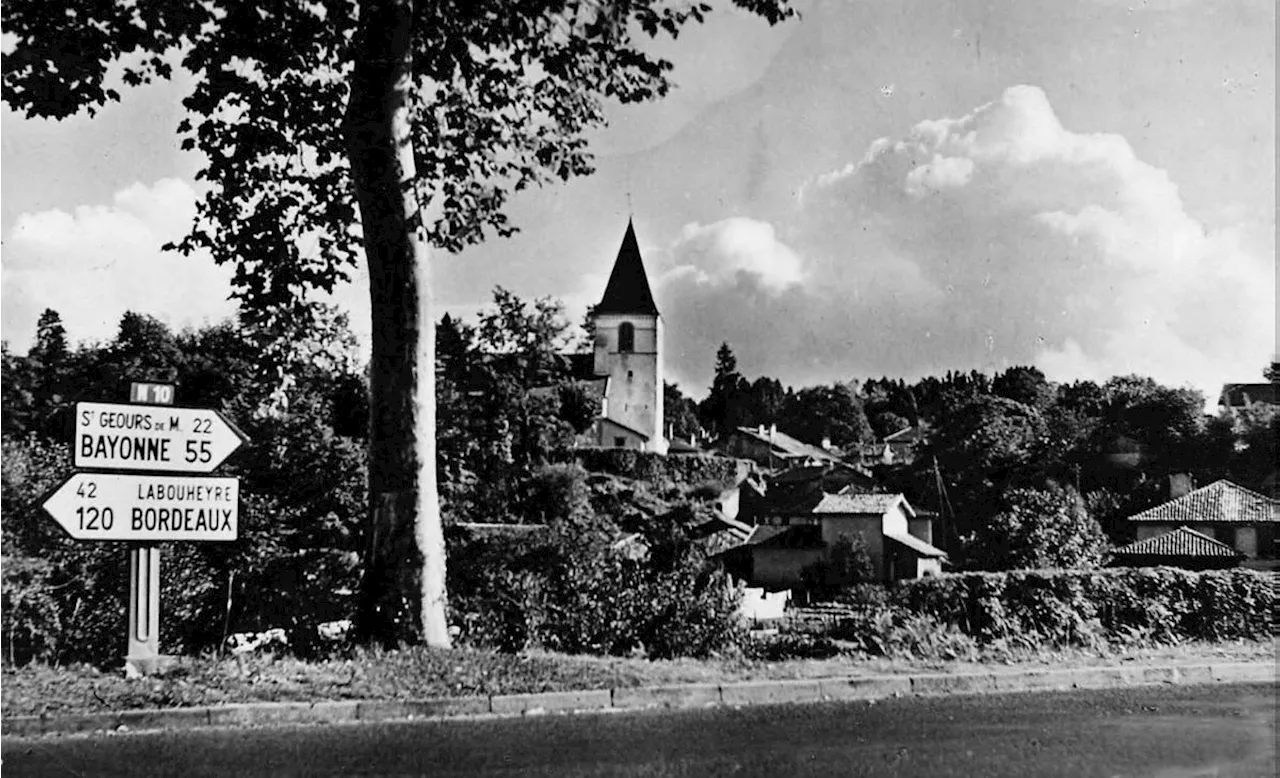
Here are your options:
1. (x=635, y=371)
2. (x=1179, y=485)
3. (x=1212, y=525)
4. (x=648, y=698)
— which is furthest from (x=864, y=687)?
(x=635, y=371)

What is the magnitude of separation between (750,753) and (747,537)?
6180 cm

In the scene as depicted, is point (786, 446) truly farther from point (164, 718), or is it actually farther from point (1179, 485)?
point (164, 718)

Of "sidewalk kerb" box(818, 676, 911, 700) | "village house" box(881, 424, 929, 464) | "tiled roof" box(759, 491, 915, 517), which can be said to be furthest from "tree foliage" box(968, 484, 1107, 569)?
"village house" box(881, 424, 929, 464)

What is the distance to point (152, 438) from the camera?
9398mm

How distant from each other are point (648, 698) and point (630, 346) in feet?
281

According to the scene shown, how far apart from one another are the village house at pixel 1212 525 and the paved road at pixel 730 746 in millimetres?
32512

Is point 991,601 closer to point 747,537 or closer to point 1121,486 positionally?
point 747,537

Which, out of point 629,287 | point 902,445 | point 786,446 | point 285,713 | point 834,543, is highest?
point 629,287

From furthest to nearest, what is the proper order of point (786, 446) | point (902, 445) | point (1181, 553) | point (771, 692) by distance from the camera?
point (902, 445)
point (786, 446)
point (1181, 553)
point (771, 692)

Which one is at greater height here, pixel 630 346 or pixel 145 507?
pixel 630 346

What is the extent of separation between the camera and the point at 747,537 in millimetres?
68500

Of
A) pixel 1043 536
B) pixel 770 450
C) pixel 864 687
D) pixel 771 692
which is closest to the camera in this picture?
pixel 771 692

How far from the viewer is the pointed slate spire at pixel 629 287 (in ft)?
313

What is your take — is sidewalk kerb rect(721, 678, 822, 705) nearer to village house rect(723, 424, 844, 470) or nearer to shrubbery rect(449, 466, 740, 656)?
shrubbery rect(449, 466, 740, 656)
